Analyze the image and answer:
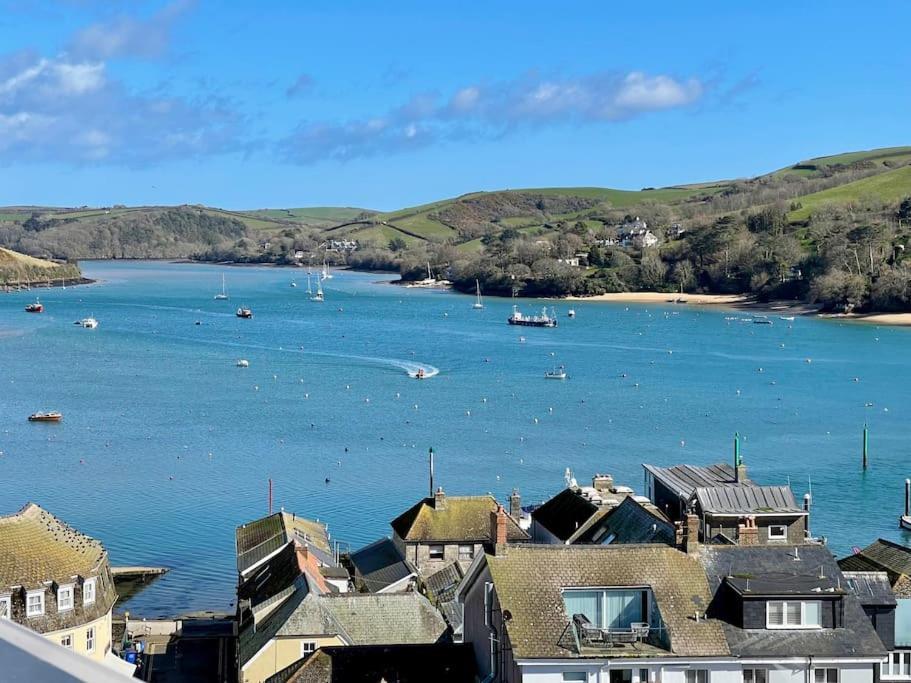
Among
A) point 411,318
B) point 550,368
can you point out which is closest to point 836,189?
point 411,318

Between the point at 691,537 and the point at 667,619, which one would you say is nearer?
the point at 667,619

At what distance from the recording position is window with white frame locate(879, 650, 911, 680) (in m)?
15.4

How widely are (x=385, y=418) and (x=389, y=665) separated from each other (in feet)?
133

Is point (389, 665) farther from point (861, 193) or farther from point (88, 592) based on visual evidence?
point (861, 193)

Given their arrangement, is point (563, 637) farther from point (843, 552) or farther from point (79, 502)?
point (79, 502)

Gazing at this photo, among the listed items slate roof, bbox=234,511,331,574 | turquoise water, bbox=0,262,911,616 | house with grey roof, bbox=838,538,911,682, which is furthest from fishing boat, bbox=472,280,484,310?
house with grey roof, bbox=838,538,911,682

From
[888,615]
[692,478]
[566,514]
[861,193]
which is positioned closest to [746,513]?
[566,514]

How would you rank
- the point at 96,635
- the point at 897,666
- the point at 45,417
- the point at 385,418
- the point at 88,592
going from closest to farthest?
the point at 897,666
the point at 88,592
the point at 96,635
the point at 45,417
the point at 385,418

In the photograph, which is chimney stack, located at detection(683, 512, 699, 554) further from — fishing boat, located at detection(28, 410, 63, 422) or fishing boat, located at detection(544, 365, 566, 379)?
fishing boat, located at detection(544, 365, 566, 379)

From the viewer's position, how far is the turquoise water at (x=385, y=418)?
37.7 meters

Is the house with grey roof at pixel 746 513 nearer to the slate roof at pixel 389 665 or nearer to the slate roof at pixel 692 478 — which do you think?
the slate roof at pixel 692 478

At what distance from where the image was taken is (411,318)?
11612 cm

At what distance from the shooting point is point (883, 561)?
21391mm

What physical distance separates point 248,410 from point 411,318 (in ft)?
188
